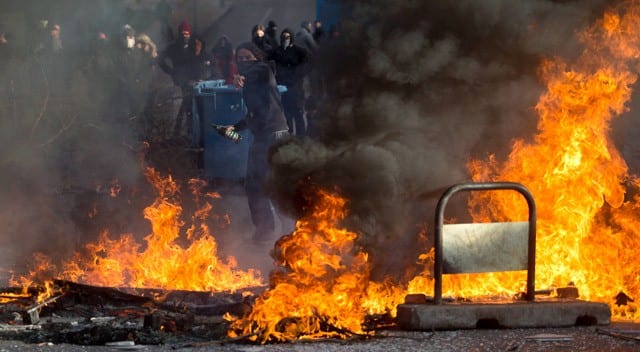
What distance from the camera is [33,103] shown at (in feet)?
53.6

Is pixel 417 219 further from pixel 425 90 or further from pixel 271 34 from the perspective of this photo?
pixel 271 34

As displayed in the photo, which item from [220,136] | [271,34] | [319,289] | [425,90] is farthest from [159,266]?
[271,34]

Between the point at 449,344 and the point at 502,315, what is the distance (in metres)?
0.69

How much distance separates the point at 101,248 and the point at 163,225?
0.74 meters

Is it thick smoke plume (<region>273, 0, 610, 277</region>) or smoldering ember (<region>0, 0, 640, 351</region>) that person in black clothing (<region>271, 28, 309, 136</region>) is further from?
thick smoke plume (<region>273, 0, 610, 277</region>)

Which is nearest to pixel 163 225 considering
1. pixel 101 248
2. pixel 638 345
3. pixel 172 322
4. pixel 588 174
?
pixel 101 248

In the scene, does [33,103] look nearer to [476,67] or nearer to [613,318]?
[476,67]

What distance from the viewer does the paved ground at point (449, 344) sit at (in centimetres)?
693

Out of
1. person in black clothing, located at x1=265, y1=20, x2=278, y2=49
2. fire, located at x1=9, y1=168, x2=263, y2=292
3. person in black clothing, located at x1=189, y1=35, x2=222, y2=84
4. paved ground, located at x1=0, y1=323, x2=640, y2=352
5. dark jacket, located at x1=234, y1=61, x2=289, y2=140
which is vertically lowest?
paved ground, located at x1=0, y1=323, x2=640, y2=352

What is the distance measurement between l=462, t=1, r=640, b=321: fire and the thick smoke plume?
8.5 inches

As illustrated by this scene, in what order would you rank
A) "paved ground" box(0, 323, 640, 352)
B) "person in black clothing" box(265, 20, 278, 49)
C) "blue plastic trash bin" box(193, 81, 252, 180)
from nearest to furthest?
"paved ground" box(0, 323, 640, 352)
"blue plastic trash bin" box(193, 81, 252, 180)
"person in black clothing" box(265, 20, 278, 49)

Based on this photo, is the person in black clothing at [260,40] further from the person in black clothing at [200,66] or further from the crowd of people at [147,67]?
the person in black clothing at [200,66]

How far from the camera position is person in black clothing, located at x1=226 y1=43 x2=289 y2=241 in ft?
39.0

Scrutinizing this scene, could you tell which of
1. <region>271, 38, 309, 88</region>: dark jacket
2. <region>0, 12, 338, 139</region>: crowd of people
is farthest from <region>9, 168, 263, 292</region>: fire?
<region>0, 12, 338, 139</region>: crowd of people
